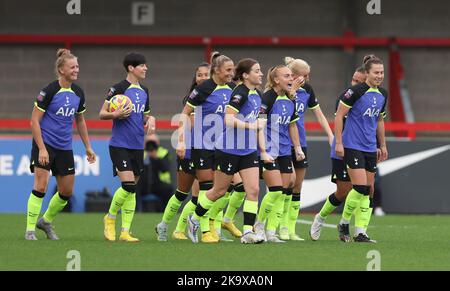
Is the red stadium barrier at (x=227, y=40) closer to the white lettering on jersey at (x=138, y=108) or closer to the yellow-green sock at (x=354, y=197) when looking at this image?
the yellow-green sock at (x=354, y=197)

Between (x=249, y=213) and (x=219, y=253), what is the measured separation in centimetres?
109

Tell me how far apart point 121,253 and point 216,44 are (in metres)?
14.6

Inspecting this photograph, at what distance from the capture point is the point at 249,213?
12188 millimetres

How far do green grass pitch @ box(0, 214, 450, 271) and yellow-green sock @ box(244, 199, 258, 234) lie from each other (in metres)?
0.23

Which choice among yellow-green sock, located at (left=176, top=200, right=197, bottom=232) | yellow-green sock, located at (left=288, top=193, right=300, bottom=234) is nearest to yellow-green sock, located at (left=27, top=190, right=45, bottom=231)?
yellow-green sock, located at (left=176, top=200, right=197, bottom=232)

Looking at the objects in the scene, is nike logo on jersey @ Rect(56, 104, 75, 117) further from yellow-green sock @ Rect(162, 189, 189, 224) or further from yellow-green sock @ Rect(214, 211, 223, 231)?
yellow-green sock @ Rect(214, 211, 223, 231)

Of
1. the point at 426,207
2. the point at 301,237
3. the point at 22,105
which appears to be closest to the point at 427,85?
the point at 426,207

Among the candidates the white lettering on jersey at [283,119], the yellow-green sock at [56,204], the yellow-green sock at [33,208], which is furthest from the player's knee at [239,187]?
the yellow-green sock at [33,208]

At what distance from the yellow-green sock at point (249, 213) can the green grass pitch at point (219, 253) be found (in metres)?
0.23

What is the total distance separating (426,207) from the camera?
770 inches

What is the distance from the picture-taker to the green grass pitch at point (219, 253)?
33.0ft

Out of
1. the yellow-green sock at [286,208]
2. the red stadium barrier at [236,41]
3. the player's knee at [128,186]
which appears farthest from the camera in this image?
the red stadium barrier at [236,41]

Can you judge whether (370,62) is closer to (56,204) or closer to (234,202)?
(234,202)

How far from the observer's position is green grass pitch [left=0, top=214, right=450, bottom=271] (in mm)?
10055
